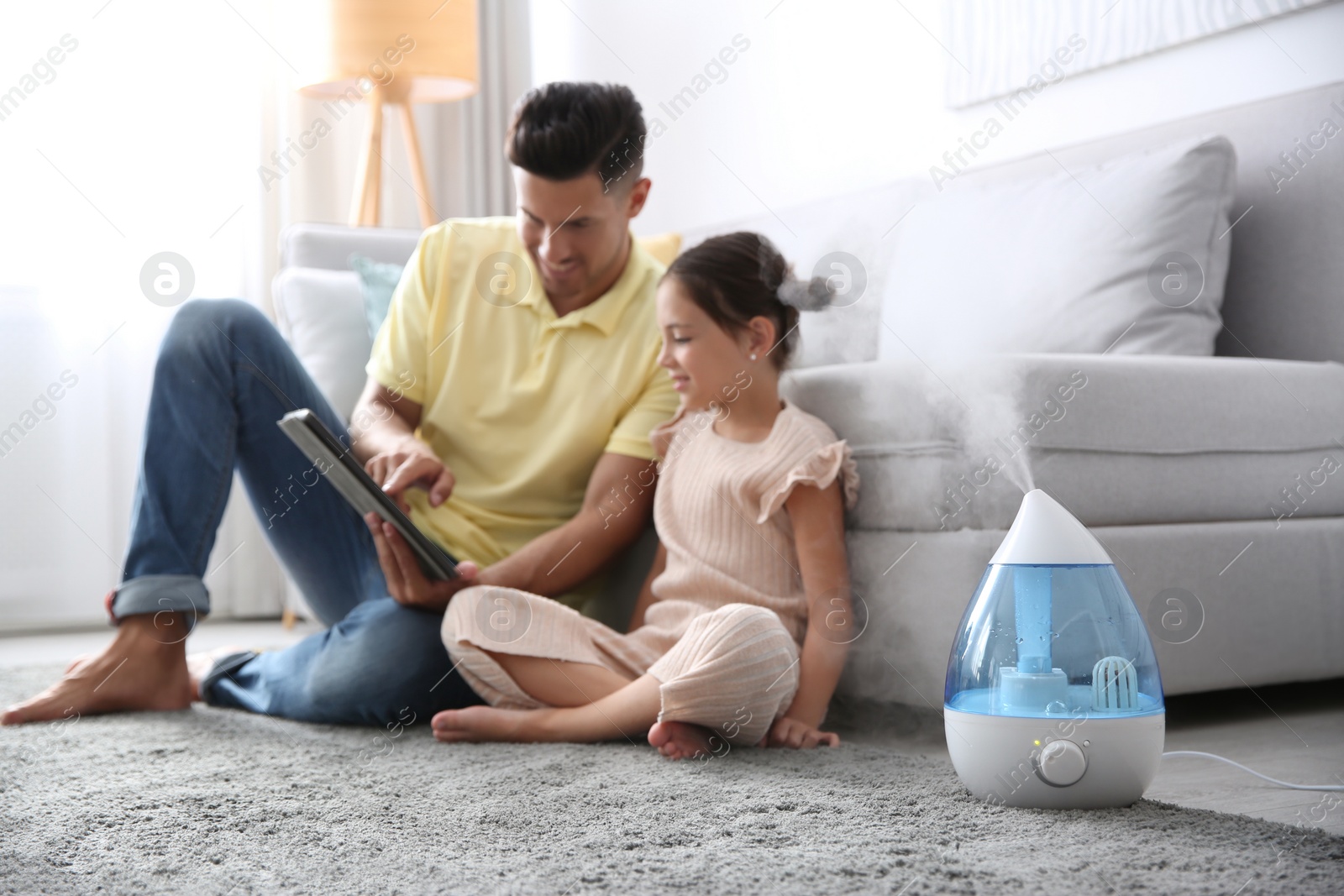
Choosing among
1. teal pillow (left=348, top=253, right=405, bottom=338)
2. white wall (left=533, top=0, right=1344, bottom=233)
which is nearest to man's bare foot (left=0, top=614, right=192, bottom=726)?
teal pillow (left=348, top=253, right=405, bottom=338)

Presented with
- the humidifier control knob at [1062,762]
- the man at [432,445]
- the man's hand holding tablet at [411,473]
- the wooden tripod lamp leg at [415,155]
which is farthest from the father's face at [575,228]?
the wooden tripod lamp leg at [415,155]

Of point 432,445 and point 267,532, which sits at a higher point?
point 432,445

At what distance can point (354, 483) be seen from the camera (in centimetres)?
119

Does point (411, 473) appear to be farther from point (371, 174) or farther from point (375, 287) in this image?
point (371, 174)

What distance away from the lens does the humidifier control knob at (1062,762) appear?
2.97ft

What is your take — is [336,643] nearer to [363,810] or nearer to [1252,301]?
[363,810]

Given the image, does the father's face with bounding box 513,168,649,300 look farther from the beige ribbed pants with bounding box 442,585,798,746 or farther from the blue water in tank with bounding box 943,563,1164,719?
the blue water in tank with bounding box 943,563,1164,719

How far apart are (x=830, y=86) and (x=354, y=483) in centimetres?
150

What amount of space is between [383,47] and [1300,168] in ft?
6.03

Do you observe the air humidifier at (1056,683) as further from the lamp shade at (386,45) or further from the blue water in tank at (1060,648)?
the lamp shade at (386,45)

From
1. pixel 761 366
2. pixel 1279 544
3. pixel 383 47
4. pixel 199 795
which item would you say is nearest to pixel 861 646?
pixel 761 366

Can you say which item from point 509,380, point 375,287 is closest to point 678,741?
point 509,380

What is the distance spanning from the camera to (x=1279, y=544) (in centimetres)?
141

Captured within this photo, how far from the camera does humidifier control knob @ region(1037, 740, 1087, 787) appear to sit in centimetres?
91
